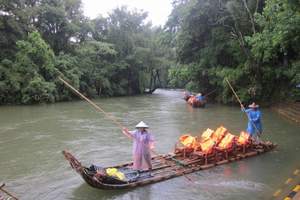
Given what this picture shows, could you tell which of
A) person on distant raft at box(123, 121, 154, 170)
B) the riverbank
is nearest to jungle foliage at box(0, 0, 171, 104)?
the riverbank

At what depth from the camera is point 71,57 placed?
4641 cm

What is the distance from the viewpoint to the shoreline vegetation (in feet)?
92.4

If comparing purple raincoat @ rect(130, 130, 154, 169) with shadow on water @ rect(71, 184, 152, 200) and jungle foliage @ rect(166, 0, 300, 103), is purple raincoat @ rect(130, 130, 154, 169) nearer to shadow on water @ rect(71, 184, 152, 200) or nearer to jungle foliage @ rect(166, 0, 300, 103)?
shadow on water @ rect(71, 184, 152, 200)

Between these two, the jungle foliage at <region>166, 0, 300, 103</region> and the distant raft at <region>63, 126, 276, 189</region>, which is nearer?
the distant raft at <region>63, 126, 276, 189</region>

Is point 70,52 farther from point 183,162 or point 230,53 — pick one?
point 183,162

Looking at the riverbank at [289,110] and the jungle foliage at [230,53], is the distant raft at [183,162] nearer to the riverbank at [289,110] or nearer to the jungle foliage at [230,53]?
the riverbank at [289,110]

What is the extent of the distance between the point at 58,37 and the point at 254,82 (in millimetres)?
27697

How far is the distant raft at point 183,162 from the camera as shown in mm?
10031

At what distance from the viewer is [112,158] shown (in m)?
14.3

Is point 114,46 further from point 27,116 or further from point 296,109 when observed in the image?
point 296,109

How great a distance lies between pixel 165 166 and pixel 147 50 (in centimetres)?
4491

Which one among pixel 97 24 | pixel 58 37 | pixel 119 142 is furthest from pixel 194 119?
pixel 97 24

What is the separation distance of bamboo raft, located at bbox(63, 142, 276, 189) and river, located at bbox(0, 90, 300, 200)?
19 centimetres

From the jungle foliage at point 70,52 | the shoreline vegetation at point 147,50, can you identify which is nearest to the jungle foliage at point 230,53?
the shoreline vegetation at point 147,50
